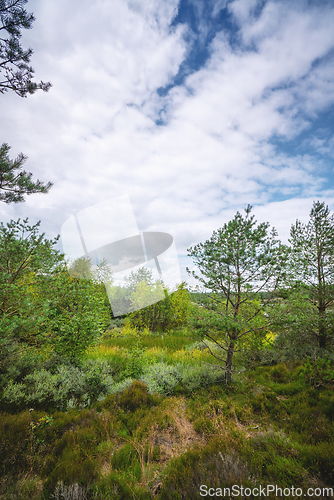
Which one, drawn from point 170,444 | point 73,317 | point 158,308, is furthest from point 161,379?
point 158,308

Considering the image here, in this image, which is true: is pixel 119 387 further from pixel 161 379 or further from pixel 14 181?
pixel 14 181

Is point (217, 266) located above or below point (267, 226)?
below

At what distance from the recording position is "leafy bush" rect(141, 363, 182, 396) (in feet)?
19.4

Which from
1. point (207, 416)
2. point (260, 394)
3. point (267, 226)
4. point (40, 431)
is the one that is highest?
point (267, 226)

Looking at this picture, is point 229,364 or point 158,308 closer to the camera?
point 229,364

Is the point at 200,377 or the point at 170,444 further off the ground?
the point at 170,444

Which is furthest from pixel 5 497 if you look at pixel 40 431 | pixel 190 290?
pixel 190 290

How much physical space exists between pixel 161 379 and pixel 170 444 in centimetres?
253

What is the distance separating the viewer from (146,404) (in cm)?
528

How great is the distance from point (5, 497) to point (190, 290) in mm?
5223

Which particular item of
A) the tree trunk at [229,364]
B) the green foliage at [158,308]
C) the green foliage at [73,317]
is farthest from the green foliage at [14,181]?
the green foliage at [158,308]

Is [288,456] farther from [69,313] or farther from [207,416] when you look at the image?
[69,313]

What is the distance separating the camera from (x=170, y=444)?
381 cm

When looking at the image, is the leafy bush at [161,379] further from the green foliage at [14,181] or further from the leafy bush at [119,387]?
the green foliage at [14,181]
